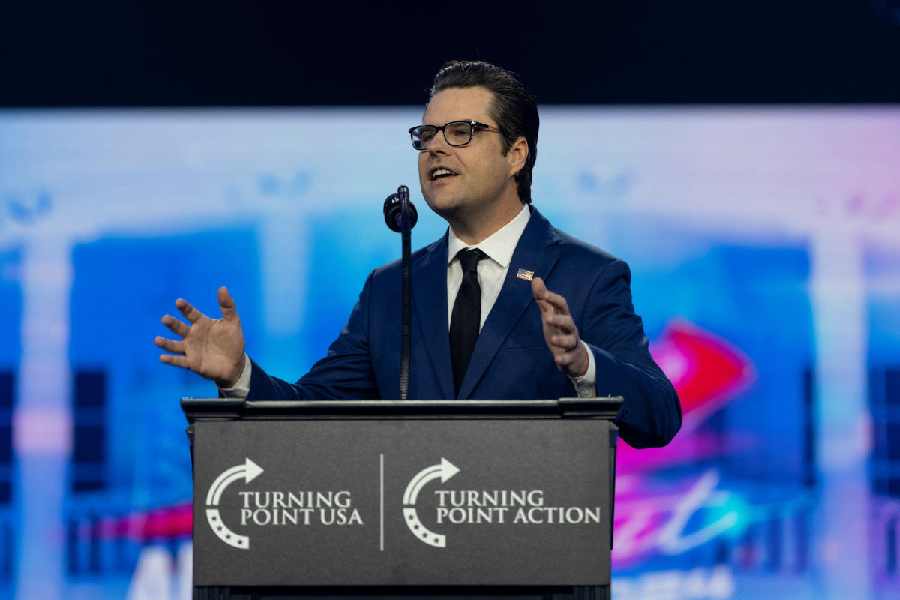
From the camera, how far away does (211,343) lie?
7.06 ft

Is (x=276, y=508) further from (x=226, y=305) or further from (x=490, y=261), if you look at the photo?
(x=490, y=261)

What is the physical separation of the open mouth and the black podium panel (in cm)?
86

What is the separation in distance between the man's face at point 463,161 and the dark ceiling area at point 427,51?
2.12 meters

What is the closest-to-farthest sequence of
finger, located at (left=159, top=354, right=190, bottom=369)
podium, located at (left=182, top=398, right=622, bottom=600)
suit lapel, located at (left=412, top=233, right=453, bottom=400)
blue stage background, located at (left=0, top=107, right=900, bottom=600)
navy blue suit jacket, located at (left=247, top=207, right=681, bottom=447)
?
1. podium, located at (left=182, top=398, right=622, bottom=600)
2. finger, located at (left=159, top=354, right=190, bottom=369)
3. navy blue suit jacket, located at (left=247, top=207, right=681, bottom=447)
4. suit lapel, located at (left=412, top=233, right=453, bottom=400)
5. blue stage background, located at (left=0, top=107, right=900, bottom=600)

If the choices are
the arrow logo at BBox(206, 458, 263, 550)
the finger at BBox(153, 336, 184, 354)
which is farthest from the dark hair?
the arrow logo at BBox(206, 458, 263, 550)

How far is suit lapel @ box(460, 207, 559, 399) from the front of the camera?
242cm

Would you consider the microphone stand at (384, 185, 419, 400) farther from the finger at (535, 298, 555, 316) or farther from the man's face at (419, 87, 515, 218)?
the finger at (535, 298, 555, 316)

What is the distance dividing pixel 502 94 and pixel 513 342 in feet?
1.69

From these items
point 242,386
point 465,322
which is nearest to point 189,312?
point 242,386

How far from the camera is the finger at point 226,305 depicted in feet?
6.78

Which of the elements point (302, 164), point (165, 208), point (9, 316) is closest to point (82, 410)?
point (9, 316)

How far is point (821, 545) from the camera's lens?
15.2ft

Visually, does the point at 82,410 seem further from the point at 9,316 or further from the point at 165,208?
the point at 165,208

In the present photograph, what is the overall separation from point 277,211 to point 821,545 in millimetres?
2169
